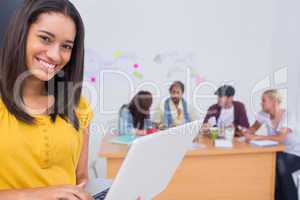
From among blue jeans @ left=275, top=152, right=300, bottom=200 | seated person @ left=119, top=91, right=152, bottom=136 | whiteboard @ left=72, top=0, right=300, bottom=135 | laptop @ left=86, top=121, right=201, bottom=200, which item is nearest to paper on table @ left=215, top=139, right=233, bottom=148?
blue jeans @ left=275, top=152, right=300, bottom=200

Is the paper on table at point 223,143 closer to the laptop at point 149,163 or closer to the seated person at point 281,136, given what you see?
the seated person at point 281,136

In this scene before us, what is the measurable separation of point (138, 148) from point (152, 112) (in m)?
2.27

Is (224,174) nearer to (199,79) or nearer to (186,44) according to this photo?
(199,79)

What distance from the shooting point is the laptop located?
574 millimetres

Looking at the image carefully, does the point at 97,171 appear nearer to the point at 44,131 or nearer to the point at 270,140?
the point at 270,140

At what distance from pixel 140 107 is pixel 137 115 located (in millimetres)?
117

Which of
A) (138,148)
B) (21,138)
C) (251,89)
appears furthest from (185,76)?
(138,148)

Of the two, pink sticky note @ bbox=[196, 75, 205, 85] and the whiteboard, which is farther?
pink sticky note @ bbox=[196, 75, 205, 85]

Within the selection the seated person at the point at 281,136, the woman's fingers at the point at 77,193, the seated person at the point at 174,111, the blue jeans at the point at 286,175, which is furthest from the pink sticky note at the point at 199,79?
the woman's fingers at the point at 77,193

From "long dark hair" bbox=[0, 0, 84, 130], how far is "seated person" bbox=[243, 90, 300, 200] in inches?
68.5

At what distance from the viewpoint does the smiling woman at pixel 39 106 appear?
808 mm

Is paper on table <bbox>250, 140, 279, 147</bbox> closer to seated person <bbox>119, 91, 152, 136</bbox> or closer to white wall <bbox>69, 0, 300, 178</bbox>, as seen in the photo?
white wall <bbox>69, 0, 300, 178</bbox>

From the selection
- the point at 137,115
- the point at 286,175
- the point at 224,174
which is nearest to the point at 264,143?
the point at 286,175

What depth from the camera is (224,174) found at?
7.11 ft
